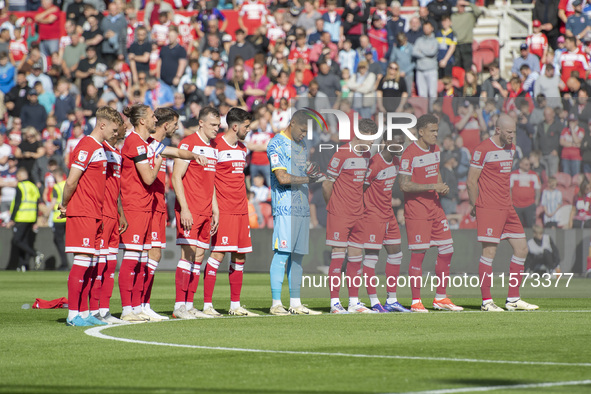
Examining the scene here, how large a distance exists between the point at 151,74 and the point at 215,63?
2.32 meters

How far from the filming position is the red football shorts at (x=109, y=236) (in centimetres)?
1137

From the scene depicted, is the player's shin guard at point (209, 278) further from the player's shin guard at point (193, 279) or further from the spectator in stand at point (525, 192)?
the spectator in stand at point (525, 192)

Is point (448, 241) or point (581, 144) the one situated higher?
point (581, 144)

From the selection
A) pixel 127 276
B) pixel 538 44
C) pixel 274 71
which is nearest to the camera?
pixel 127 276

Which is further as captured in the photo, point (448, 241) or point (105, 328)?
point (448, 241)

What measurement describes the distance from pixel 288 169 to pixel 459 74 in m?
12.5

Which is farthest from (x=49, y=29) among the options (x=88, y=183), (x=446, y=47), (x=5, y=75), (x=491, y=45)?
(x=88, y=183)

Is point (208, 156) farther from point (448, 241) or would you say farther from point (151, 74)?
point (151, 74)

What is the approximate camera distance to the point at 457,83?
24.0 meters

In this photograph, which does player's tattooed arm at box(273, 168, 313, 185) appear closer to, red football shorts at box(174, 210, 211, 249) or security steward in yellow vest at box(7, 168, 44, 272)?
red football shorts at box(174, 210, 211, 249)

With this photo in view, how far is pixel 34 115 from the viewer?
2719cm

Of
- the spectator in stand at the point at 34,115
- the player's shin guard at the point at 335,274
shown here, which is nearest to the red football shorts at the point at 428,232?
the player's shin guard at the point at 335,274

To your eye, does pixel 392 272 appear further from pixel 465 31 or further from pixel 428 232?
pixel 465 31

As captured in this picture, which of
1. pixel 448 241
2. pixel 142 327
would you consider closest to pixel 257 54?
pixel 448 241
